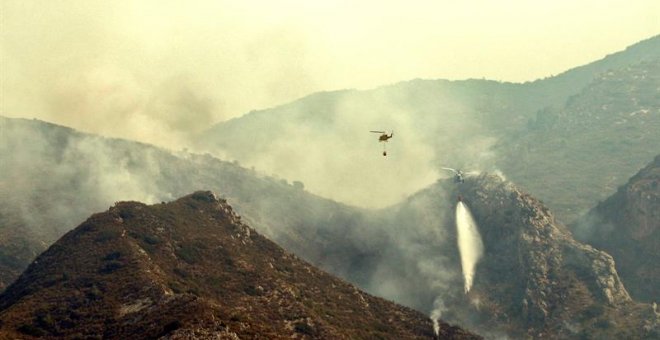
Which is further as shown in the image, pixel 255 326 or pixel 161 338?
pixel 255 326

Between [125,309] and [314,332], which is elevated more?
[125,309]

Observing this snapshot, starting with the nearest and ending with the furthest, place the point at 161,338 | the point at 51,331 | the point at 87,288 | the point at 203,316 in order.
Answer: the point at 161,338, the point at 203,316, the point at 51,331, the point at 87,288

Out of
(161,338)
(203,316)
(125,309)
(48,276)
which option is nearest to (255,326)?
(203,316)

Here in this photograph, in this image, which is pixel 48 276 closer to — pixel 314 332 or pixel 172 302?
pixel 172 302

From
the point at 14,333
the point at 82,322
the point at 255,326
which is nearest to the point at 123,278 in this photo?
the point at 82,322

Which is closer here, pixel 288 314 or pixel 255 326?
pixel 255 326

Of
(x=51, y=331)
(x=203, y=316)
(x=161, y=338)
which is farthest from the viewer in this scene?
(x=51, y=331)

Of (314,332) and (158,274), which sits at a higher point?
(158,274)

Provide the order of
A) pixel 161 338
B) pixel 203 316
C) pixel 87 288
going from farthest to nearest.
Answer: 1. pixel 87 288
2. pixel 203 316
3. pixel 161 338

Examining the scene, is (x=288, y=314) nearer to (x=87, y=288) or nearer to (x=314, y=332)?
(x=314, y=332)
